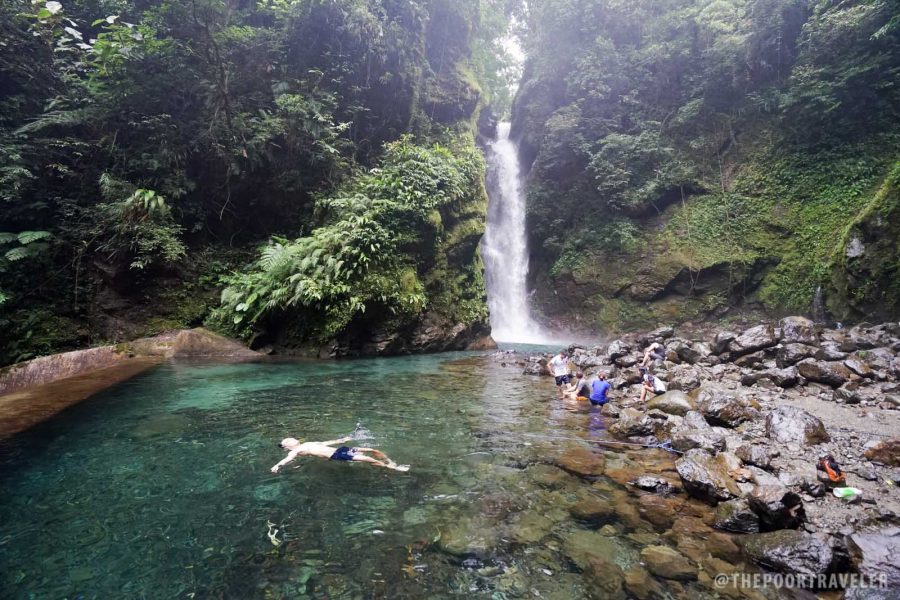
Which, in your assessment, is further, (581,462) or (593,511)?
(581,462)

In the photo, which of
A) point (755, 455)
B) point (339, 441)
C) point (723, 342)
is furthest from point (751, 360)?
point (339, 441)

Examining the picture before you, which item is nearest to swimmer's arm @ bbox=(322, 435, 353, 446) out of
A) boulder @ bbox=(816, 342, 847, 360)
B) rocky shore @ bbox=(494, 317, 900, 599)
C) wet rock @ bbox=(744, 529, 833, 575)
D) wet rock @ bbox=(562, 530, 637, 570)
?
wet rock @ bbox=(562, 530, 637, 570)

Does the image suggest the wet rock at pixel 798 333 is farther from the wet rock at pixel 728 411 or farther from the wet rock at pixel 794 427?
the wet rock at pixel 794 427

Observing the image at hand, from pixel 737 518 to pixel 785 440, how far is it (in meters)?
2.47

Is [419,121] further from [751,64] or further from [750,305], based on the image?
[750,305]

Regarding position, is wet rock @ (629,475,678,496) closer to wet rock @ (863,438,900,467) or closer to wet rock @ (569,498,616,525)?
wet rock @ (569,498,616,525)

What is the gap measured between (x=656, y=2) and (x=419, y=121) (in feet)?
51.6

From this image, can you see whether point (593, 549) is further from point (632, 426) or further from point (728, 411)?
point (728, 411)

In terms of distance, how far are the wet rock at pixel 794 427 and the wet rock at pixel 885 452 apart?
51 cm

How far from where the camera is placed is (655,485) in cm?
459

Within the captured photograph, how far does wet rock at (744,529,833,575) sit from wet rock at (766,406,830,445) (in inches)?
106

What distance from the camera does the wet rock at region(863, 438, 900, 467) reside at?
4.70 metres

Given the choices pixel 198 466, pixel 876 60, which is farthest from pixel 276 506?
pixel 876 60

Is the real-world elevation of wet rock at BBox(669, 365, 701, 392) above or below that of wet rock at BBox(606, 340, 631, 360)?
below
